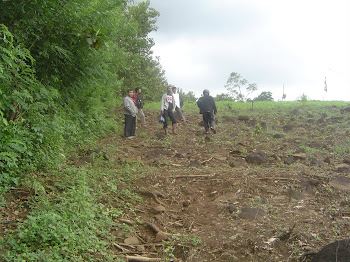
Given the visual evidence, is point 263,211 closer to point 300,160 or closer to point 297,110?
point 300,160

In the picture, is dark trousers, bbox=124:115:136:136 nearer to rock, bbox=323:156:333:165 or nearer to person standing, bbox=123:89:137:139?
person standing, bbox=123:89:137:139

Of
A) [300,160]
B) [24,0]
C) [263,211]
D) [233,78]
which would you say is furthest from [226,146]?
[233,78]

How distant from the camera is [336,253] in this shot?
360 centimetres

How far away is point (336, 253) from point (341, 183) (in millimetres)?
3680

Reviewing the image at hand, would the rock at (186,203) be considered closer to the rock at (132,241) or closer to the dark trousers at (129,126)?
the rock at (132,241)

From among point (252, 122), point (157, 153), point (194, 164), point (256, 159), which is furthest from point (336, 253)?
point (252, 122)

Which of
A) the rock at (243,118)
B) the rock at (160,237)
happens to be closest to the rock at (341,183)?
the rock at (160,237)

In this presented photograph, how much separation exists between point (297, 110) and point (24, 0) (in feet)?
47.8

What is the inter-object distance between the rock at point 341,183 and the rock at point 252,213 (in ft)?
6.88

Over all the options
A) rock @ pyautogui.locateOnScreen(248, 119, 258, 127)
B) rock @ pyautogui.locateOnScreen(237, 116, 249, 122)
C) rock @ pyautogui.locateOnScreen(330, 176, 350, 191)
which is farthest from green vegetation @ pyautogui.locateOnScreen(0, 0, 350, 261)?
rock @ pyautogui.locateOnScreen(237, 116, 249, 122)

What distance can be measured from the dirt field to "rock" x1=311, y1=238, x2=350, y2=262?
1.12 ft

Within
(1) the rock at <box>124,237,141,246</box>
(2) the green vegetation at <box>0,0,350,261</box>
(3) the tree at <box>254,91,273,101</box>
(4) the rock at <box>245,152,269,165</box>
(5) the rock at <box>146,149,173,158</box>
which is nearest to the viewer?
(2) the green vegetation at <box>0,0,350,261</box>

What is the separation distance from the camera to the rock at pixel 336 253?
3.53m

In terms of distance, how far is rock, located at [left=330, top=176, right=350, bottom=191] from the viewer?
6.71 m
